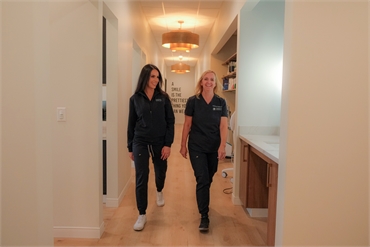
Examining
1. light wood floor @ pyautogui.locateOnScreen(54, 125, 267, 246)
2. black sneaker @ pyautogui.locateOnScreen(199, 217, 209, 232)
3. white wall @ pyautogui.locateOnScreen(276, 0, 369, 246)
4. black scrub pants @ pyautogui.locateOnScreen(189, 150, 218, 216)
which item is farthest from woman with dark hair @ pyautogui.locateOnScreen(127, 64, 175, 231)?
white wall @ pyautogui.locateOnScreen(276, 0, 369, 246)

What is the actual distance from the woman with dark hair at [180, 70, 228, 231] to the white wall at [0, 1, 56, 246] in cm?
153

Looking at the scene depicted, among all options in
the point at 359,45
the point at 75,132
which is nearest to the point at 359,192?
the point at 359,45

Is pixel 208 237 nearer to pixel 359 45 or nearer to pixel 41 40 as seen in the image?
pixel 359 45

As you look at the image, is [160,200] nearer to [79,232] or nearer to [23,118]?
[79,232]

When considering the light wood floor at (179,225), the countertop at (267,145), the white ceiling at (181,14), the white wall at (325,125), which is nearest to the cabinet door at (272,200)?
the countertop at (267,145)

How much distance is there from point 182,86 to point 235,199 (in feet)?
35.0

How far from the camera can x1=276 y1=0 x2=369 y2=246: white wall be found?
168 centimetres

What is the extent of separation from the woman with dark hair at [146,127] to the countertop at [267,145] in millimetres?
781

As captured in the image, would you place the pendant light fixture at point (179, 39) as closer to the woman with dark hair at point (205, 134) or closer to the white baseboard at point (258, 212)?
the woman with dark hair at point (205, 134)

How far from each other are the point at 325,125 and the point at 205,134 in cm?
119

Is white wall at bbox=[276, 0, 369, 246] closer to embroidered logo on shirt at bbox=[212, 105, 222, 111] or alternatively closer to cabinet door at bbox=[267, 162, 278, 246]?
cabinet door at bbox=[267, 162, 278, 246]

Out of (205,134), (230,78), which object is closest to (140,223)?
(205,134)

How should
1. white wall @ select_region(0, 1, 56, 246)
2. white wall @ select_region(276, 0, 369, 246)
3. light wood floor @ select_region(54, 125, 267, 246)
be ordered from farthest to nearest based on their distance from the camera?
1. light wood floor @ select_region(54, 125, 267, 246)
2. white wall @ select_region(276, 0, 369, 246)
3. white wall @ select_region(0, 1, 56, 246)

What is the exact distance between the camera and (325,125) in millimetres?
1715
